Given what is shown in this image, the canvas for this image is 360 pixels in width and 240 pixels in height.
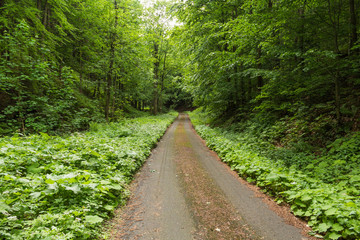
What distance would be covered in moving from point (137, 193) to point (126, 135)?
5362mm

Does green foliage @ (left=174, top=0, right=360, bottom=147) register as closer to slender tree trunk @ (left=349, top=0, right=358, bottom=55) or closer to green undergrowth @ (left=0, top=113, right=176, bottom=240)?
slender tree trunk @ (left=349, top=0, right=358, bottom=55)

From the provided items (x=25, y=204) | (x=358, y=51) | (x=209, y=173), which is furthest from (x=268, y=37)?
(x=25, y=204)

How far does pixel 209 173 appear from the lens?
6.00 m

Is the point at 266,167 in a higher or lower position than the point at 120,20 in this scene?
lower

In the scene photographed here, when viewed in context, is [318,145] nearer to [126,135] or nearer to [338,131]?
[338,131]

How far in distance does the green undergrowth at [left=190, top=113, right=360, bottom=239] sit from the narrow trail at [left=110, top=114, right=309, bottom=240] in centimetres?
34

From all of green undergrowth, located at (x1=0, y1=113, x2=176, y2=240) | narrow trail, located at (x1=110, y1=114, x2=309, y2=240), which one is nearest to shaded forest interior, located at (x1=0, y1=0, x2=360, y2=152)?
narrow trail, located at (x1=110, y1=114, x2=309, y2=240)

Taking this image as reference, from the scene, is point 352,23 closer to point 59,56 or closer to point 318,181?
point 318,181

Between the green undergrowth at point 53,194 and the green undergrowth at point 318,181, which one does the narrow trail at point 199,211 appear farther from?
the green undergrowth at point 53,194

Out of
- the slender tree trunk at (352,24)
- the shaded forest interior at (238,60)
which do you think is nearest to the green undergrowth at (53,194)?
the shaded forest interior at (238,60)

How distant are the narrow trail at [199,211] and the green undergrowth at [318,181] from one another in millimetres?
340

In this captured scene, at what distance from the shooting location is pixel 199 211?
3717 millimetres

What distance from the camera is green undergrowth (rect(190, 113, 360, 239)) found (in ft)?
9.30

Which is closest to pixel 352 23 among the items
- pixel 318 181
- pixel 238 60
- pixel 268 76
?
pixel 268 76
